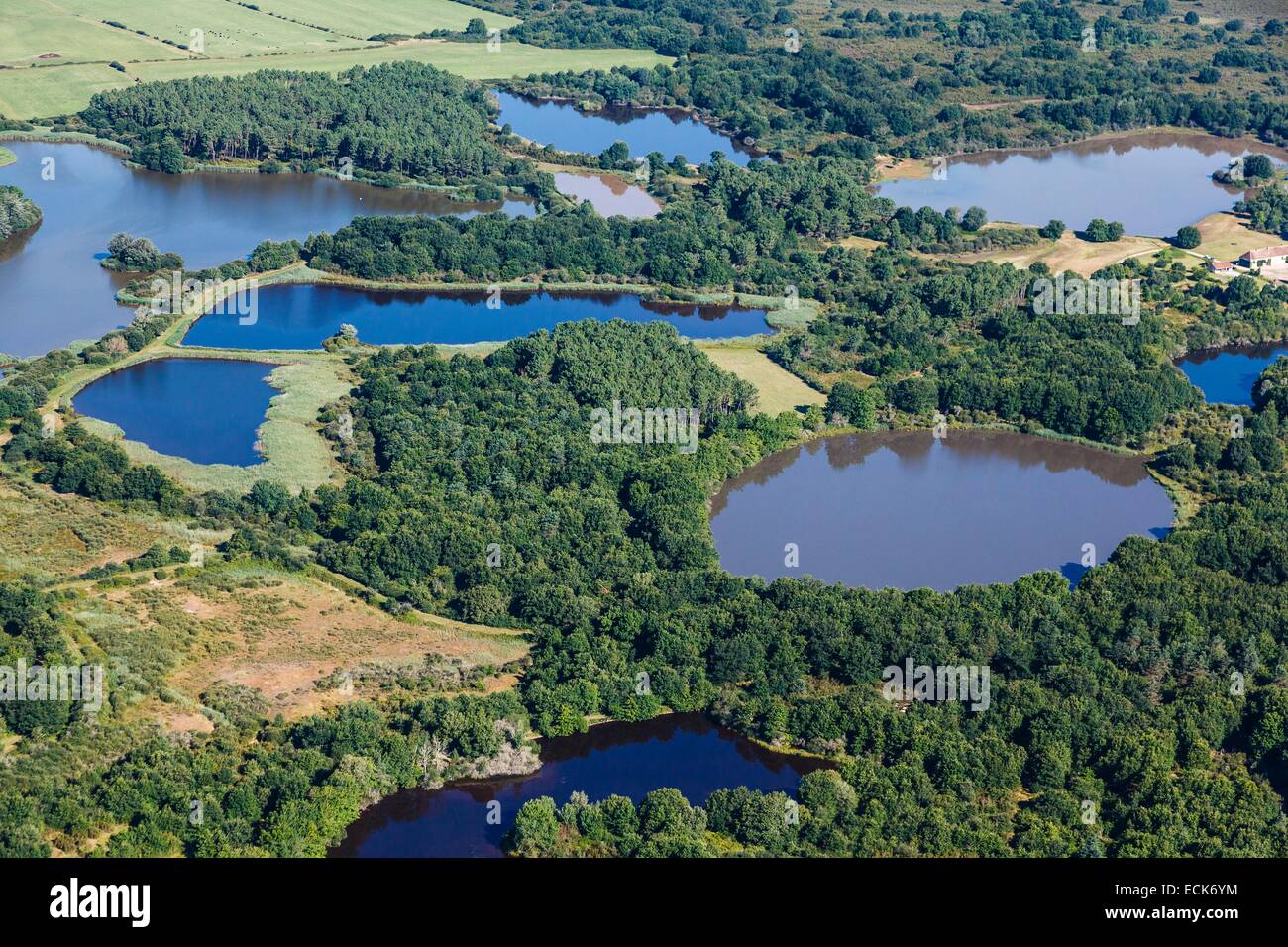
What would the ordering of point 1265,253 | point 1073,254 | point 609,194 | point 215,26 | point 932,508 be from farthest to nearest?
point 215,26, point 609,194, point 1073,254, point 1265,253, point 932,508

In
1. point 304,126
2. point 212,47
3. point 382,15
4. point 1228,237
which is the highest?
point 382,15

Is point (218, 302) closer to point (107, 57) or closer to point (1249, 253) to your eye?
point (107, 57)

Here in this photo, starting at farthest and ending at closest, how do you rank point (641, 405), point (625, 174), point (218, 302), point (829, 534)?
point (625, 174)
point (218, 302)
point (641, 405)
point (829, 534)

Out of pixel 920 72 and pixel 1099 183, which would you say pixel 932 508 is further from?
pixel 920 72

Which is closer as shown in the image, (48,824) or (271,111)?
(48,824)

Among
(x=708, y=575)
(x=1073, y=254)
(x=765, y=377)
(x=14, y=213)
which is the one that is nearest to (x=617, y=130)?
(x=1073, y=254)
